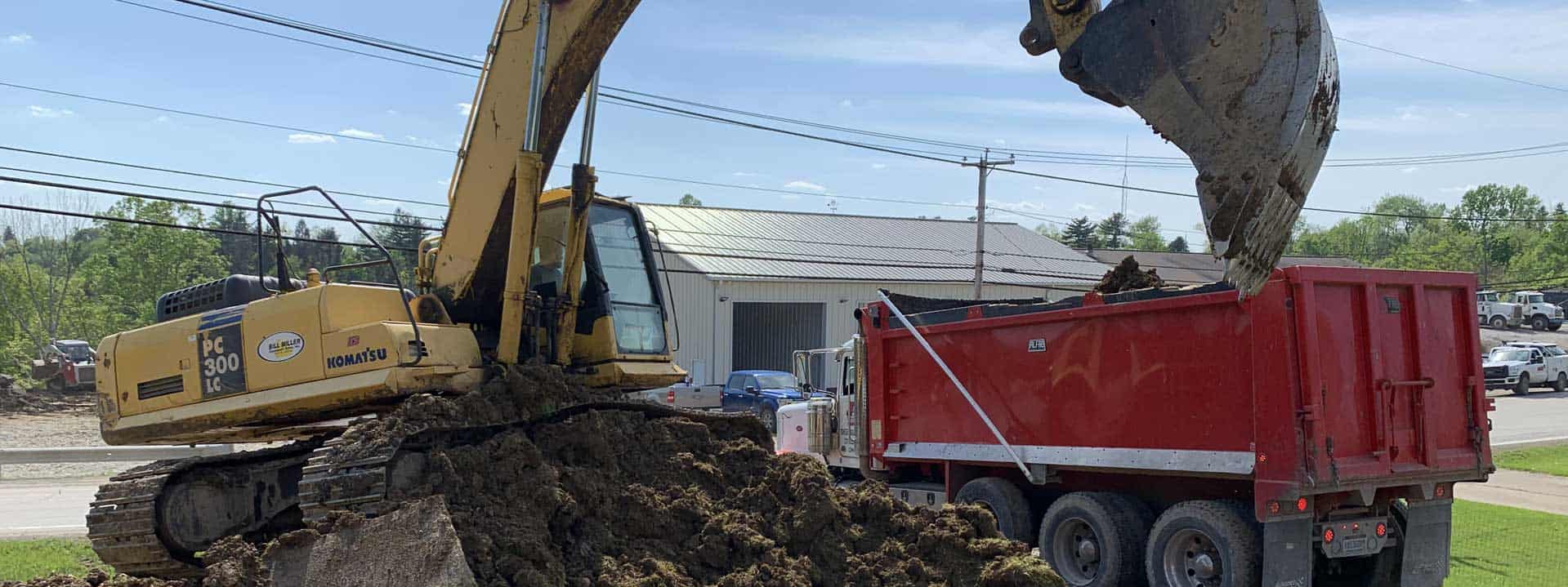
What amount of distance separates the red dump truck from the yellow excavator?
377 cm

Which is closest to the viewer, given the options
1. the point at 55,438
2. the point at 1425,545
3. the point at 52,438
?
the point at 1425,545

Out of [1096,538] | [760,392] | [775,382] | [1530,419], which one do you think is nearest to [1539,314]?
[1530,419]

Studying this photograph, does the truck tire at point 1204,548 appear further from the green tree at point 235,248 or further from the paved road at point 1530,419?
the green tree at point 235,248

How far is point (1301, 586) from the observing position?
8414 mm

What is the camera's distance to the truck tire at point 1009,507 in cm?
1071

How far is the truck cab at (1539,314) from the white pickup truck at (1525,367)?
21.7 meters

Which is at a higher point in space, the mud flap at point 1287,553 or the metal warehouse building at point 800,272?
the metal warehouse building at point 800,272

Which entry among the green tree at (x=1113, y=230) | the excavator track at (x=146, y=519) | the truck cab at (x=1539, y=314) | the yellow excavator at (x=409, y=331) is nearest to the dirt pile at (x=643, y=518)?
the yellow excavator at (x=409, y=331)

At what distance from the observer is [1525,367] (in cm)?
3897

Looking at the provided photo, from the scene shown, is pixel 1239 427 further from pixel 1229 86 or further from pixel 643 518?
pixel 1229 86

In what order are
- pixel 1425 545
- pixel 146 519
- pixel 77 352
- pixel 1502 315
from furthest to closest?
pixel 1502 315, pixel 77 352, pixel 1425 545, pixel 146 519

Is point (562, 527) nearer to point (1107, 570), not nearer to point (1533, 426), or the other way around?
point (1107, 570)

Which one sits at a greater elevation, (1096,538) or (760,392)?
(760,392)

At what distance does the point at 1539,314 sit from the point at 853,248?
4070 cm
